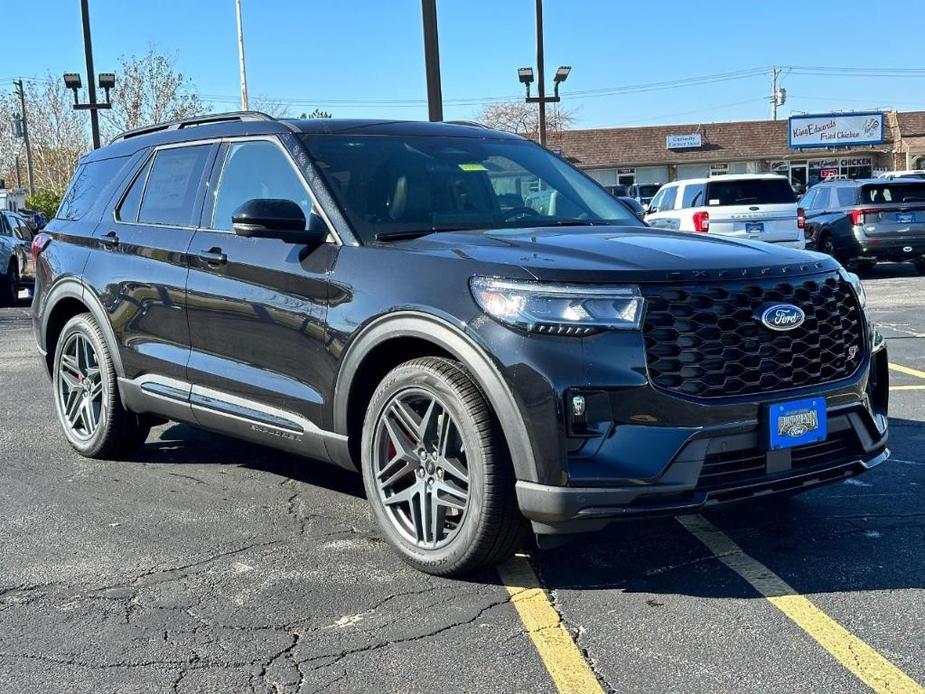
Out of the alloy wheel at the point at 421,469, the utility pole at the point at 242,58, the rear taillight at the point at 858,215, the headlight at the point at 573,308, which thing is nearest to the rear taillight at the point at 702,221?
the rear taillight at the point at 858,215

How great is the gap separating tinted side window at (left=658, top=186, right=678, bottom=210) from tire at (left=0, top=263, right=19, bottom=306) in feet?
36.1

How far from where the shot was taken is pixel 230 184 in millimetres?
5129

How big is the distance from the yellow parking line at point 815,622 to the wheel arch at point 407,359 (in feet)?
3.38

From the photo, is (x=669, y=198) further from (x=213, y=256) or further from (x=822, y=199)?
(x=213, y=256)

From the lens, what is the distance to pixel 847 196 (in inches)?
691

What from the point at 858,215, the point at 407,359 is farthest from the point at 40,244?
the point at 858,215

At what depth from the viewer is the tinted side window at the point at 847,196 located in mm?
17375

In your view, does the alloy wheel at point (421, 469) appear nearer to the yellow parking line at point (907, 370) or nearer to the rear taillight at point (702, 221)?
the yellow parking line at point (907, 370)

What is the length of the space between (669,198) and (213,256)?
47.6 ft

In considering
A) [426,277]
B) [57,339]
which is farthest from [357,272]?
[57,339]

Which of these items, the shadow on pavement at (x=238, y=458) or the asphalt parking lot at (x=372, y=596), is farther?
the shadow on pavement at (x=238, y=458)

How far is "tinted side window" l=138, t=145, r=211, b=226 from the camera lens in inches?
210

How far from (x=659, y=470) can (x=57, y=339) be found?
171 inches

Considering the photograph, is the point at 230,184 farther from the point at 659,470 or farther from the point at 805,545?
the point at 805,545
